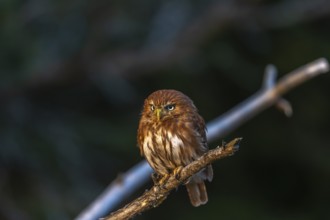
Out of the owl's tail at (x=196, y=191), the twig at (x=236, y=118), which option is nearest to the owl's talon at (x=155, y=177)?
the owl's tail at (x=196, y=191)

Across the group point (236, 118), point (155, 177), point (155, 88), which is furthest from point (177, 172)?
point (155, 88)

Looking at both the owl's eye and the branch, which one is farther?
the owl's eye

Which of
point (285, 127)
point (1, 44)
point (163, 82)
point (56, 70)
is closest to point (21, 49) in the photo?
point (1, 44)

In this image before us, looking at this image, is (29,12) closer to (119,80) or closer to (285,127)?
(119,80)

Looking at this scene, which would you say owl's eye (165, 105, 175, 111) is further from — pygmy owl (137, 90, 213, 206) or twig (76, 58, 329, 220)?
twig (76, 58, 329, 220)

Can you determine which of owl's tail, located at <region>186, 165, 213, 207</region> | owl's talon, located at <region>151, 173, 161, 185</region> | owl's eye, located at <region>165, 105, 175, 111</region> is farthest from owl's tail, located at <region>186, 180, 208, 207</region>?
owl's eye, located at <region>165, 105, 175, 111</region>

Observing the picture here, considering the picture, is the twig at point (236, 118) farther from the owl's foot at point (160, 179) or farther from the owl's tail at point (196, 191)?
the owl's foot at point (160, 179)

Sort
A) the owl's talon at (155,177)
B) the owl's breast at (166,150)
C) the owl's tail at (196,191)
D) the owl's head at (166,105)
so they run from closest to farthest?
the owl's talon at (155,177) < the owl's head at (166,105) < the owl's breast at (166,150) < the owl's tail at (196,191)
